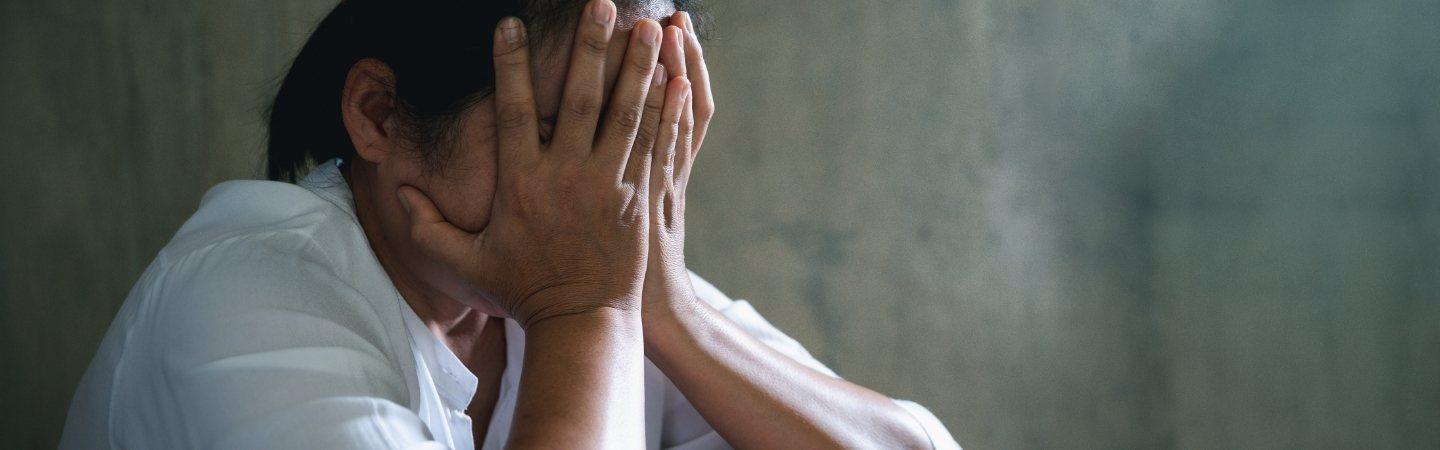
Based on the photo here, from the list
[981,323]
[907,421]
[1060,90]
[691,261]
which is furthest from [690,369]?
[1060,90]

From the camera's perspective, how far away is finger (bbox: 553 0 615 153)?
927 millimetres

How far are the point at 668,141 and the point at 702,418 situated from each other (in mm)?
395

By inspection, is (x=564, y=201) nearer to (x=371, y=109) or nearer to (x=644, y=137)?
(x=644, y=137)

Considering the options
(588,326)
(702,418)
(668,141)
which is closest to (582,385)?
(588,326)

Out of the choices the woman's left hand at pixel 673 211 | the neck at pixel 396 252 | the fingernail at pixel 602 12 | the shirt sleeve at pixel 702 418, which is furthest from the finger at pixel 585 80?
the shirt sleeve at pixel 702 418

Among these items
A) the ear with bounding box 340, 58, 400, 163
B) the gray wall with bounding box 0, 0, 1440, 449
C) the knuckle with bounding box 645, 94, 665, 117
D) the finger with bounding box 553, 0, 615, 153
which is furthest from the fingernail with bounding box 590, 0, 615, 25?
the gray wall with bounding box 0, 0, 1440, 449

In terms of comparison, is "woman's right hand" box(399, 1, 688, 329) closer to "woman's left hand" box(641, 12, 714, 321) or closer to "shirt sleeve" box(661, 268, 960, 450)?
"woman's left hand" box(641, 12, 714, 321)

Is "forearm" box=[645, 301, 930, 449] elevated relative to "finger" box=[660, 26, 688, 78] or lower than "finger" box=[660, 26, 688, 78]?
lower

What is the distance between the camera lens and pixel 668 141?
1024mm

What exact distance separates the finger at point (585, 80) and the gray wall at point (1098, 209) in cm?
76

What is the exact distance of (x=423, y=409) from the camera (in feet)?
3.06

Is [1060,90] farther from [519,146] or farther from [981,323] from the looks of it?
[519,146]

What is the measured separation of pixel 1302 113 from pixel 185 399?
1701 millimetres

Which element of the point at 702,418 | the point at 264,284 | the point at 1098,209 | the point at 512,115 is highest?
the point at 512,115
